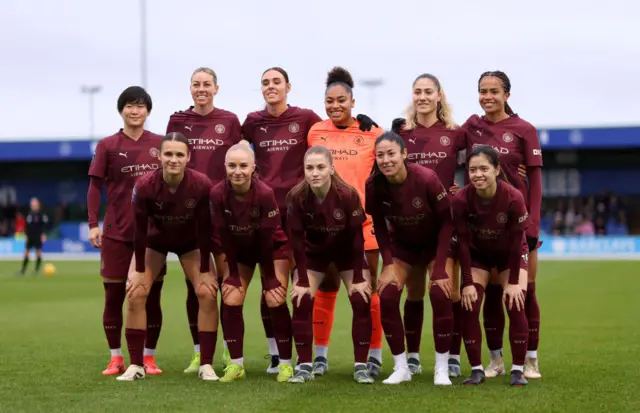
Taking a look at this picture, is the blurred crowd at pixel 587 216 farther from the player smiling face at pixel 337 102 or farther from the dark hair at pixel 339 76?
the player smiling face at pixel 337 102

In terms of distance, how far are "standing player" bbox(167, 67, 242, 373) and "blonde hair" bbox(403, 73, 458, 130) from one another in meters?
1.48

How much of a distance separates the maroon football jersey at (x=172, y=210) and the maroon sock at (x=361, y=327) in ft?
3.97

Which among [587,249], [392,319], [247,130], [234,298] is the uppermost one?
[247,130]

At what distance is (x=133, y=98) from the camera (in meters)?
8.12

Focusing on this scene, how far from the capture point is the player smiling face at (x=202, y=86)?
8.20 m

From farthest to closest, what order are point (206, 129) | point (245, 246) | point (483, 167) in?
point (206, 129)
point (245, 246)
point (483, 167)

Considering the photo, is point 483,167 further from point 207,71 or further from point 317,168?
point 207,71

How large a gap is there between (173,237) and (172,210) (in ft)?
0.81

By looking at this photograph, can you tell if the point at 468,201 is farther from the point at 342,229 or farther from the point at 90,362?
the point at 90,362

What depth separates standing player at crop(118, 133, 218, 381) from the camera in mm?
7523

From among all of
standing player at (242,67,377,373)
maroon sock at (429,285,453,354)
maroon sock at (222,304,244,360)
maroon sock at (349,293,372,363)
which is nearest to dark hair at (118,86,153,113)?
standing player at (242,67,377,373)

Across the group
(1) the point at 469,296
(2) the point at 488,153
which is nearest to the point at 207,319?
(1) the point at 469,296

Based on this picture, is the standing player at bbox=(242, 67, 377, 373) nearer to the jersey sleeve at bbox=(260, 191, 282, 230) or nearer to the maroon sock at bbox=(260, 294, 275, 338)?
the maroon sock at bbox=(260, 294, 275, 338)

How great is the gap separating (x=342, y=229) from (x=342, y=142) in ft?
2.90
